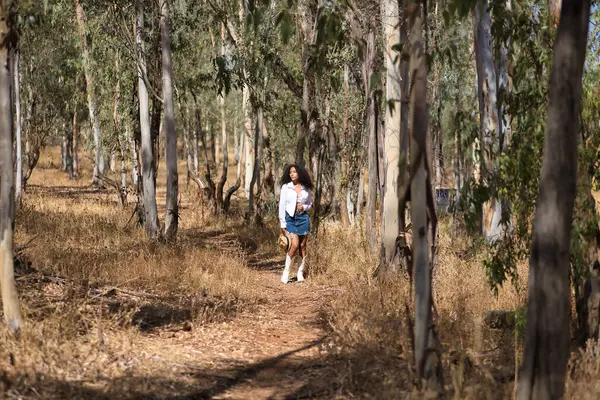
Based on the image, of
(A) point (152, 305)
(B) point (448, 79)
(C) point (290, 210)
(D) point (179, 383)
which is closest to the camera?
(D) point (179, 383)

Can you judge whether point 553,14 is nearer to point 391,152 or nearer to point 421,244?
point 421,244

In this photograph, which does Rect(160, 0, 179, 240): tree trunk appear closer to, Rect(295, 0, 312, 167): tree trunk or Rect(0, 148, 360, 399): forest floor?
Rect(0, 148, 360, 399): forest floor

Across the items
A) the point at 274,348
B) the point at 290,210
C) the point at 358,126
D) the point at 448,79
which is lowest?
the point at 274,348

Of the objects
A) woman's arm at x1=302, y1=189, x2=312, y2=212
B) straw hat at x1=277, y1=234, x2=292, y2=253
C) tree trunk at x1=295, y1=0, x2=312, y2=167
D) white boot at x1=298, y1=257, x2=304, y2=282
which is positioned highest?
tree trunk at x1=295, y1=0, x2=312, y2=167

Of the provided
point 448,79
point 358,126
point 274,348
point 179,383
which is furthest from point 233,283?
point 448,79

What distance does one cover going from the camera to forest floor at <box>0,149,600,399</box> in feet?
16.5

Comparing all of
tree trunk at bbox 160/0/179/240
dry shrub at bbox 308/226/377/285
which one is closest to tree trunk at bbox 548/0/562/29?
dry shrub at bbox 308/226/377/285

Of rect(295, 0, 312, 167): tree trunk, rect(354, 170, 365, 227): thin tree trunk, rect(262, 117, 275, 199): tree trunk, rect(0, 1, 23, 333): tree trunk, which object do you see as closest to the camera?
rect(0, 1, 23, 333): tree trunk

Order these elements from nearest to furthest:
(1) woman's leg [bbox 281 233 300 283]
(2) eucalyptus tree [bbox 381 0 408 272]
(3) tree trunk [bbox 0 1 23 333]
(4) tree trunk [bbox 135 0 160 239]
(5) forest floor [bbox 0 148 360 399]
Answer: (5) forest floor [bbox 0 148 360 399]
(3) tree trunk [bbox 0 1 23 333]
(2) eucalyptus tree [bbox 381 0 408 272]
(1) woman's leg [bbox 281 233 300 283]
(4) tree trunk [bbox 135 0 160 239]

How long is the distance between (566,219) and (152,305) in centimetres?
478

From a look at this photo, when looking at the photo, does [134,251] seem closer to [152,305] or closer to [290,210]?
[290,210]

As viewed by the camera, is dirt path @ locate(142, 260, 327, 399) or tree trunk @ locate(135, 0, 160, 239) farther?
tree trunk @ locate(135, 0, 160, 239)

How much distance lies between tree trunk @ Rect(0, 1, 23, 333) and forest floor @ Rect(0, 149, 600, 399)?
0.60 ft

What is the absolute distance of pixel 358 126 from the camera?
21.0m
